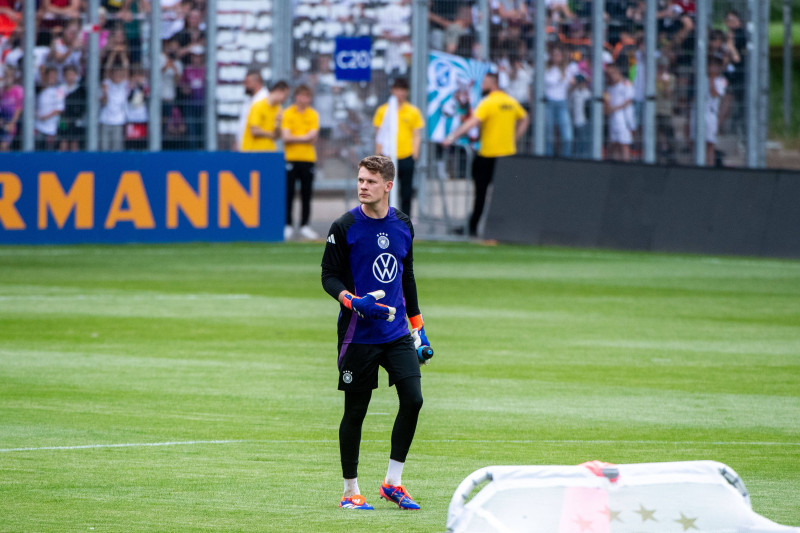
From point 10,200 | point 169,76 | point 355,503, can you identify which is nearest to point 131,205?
point 10,200

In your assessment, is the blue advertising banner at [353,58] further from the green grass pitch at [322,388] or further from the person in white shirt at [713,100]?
the person in white shirt at [713,100]

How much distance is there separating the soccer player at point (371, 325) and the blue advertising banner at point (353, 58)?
17267 mm

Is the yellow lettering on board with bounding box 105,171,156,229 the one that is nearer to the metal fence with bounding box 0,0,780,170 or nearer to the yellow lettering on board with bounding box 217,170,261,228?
the yellow lettering on board with bounding box 217,170,261,228

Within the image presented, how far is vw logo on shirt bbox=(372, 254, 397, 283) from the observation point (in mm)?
8266

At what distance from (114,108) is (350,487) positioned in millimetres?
20072

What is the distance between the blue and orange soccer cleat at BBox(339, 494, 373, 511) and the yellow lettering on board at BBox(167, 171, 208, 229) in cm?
1680

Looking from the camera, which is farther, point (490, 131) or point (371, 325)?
point (490, 131)

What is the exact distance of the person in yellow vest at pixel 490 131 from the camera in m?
25.5

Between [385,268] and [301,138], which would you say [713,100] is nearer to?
[301,138]

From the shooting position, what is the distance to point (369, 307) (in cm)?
793

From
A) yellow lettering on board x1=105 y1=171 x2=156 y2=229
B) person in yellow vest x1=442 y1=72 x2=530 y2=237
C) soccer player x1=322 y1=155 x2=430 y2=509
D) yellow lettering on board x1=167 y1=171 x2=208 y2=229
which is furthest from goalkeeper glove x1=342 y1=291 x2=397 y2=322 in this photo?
person in yellow vest x1=442 y1=72 x2=530 y2=237

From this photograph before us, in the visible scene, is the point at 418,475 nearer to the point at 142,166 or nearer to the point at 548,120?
the point at 142,166

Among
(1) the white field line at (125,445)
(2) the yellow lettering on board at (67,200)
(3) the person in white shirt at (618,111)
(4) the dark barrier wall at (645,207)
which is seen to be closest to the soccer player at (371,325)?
(1) the white field line at (125,445)

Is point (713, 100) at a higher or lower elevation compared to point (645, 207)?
higher
